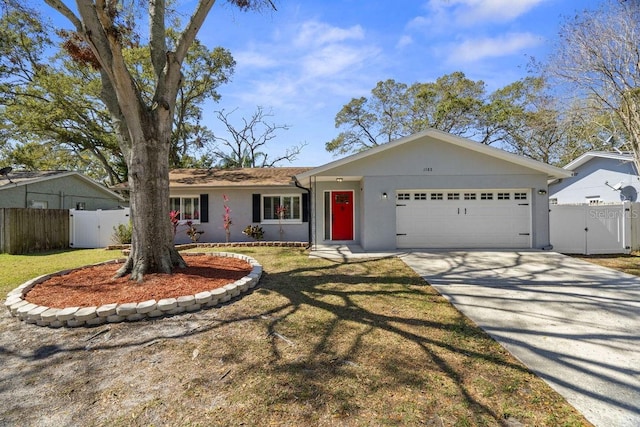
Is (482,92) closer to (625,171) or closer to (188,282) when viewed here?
(625,171)

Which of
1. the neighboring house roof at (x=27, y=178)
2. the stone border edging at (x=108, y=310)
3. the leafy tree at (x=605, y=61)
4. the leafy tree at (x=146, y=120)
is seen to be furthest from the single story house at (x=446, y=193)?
the neighboring house roof at (x=27, y=178)

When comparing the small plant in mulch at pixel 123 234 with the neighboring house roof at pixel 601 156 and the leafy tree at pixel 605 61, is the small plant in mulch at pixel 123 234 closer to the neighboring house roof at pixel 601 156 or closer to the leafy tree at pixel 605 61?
the leafy tree at pixel 605 61

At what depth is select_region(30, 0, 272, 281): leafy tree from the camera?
4832 mm

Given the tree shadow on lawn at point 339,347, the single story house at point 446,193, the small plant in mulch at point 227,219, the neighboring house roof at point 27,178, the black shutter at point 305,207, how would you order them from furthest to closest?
the neighboring house roof at point 27,178 < the black shutter at point 305,207 < the small plant in mulch at point 227,219 < the single story house at point 446,193 < the tree shadow on lawn at point 339,347

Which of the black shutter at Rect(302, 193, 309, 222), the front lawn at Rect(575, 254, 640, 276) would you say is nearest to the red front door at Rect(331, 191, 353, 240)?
the black shutter at Rect(302, 193, 309, 222)

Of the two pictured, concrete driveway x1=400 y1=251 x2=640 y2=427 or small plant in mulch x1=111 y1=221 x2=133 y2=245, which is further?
small plant in mulch x1=111 y1=221 x2=133 y2=245

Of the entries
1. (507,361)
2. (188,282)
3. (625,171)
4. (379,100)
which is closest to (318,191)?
(188,282)

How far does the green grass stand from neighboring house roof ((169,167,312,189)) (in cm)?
379

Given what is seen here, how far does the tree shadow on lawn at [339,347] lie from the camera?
2430 millimetres

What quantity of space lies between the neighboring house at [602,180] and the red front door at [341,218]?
779cm

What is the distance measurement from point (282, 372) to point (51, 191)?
17853 mm

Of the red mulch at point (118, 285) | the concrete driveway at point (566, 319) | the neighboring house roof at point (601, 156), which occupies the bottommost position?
the concrete driveway at point (566, 319)

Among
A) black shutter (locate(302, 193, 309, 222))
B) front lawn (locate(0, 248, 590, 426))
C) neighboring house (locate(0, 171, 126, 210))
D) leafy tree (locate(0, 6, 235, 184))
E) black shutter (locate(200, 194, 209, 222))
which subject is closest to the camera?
front lawn (locate(0, 248, 590, 426))

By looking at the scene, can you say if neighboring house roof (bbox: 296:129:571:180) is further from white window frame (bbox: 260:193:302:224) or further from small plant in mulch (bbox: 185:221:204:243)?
small plant in mulch (bbox: 185:221:204:243)
